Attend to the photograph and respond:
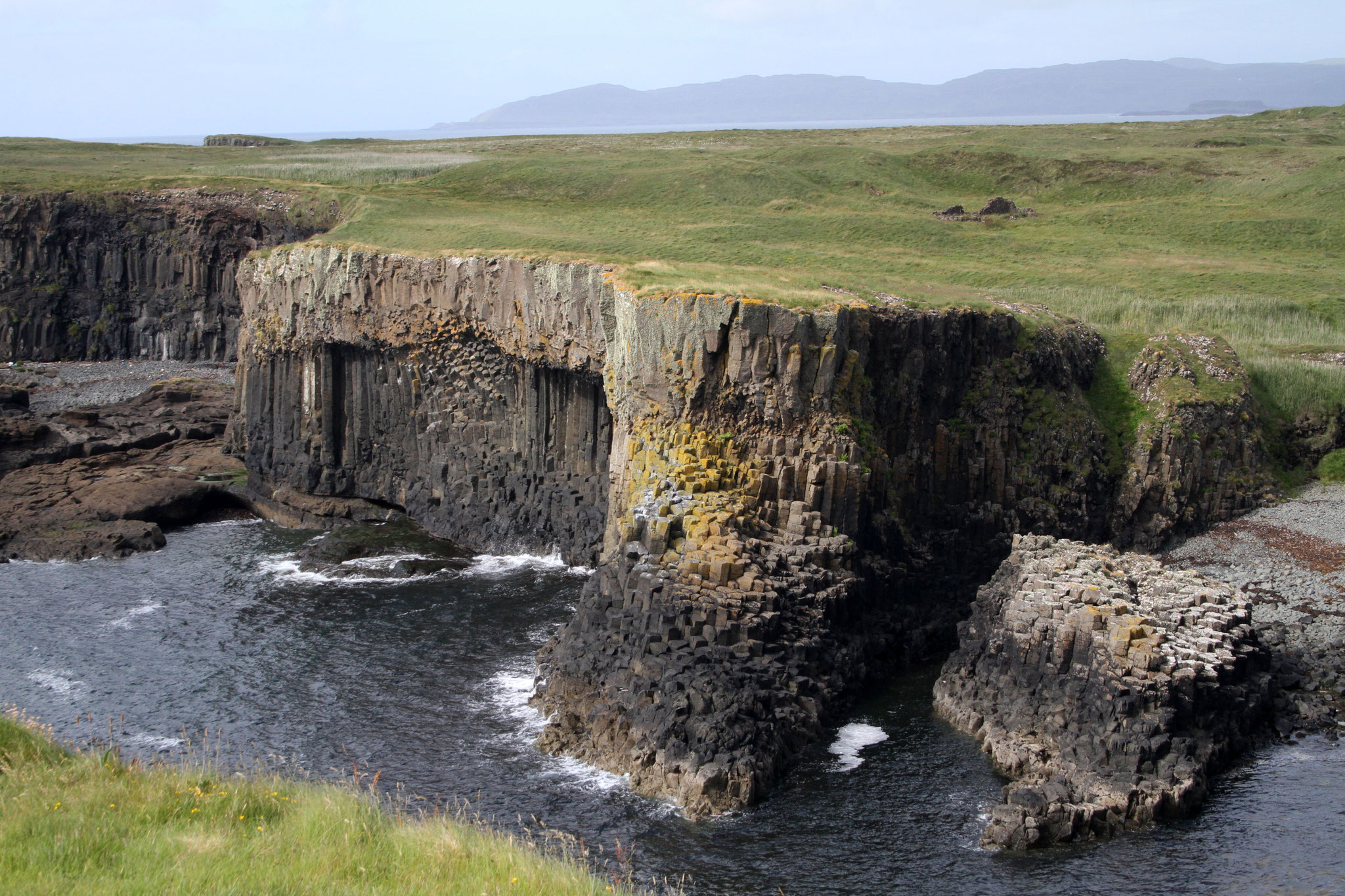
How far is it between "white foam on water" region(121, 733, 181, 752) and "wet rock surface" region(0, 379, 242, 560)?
681 inches

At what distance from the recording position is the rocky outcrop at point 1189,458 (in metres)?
42.2

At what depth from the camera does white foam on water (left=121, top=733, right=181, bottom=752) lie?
94.7ft

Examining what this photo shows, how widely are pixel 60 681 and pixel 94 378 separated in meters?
42.8

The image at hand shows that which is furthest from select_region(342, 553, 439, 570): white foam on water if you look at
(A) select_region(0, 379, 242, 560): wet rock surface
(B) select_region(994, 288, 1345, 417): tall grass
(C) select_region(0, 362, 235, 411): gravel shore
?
(C) select_region(0, 362, 235, 411): gravel shore

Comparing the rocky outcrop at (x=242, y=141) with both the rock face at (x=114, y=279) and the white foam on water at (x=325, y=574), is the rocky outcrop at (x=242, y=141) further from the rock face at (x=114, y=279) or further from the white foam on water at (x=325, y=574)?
the white foam on water at (x=325, y=574)

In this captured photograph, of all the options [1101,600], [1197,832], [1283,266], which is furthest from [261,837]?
[1283,266]

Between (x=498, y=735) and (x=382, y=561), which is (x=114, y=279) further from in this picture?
(x=498, y=735)

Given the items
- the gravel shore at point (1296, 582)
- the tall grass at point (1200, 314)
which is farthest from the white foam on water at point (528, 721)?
the tall grass at point (1200, 314)

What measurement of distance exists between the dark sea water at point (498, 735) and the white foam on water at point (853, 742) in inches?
2.1

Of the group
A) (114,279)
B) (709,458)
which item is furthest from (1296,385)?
(114,279)

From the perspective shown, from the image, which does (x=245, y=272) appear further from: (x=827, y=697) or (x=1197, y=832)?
(x=1197, y=832)

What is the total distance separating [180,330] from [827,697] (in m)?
60.0

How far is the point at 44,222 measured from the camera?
76.7 metres

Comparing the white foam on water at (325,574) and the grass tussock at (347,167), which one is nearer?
the white foam on water at (325,574)
